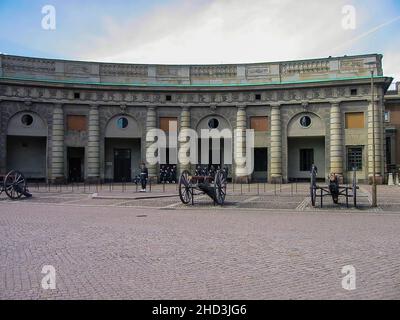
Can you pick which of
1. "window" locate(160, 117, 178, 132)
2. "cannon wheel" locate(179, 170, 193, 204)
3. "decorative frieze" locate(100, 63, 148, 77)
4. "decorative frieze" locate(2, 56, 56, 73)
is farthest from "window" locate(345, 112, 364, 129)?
"decorative frieze" locate(2, 56, 56, 73)

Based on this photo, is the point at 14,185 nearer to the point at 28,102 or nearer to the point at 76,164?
the point at 28,102

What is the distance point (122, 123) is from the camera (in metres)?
38.6

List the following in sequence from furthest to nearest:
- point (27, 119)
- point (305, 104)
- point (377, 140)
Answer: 1. point (27, 119)
2. point (305, 104)
3. point (377, 140)

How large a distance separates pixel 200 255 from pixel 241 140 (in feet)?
97.4

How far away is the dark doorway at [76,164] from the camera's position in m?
39.0

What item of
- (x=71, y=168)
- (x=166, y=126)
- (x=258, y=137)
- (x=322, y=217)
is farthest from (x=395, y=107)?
(x=322, y=217)

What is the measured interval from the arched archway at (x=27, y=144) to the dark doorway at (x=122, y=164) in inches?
240

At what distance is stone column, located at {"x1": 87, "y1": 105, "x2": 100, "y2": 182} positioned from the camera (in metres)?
37.6

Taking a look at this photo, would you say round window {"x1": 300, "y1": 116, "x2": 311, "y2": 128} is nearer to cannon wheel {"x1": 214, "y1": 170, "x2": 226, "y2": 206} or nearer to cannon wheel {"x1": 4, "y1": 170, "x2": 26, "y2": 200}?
cannon wheel {"x1": 214, "y1": 170, "x2": 226, "y2": 206}

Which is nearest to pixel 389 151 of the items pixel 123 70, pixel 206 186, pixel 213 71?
pixel 213 71

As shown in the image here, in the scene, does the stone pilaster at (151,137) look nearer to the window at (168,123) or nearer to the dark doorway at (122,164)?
the window at (168,123)

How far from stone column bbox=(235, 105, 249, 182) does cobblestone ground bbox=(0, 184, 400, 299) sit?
71.2ft

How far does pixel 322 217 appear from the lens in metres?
15.1
